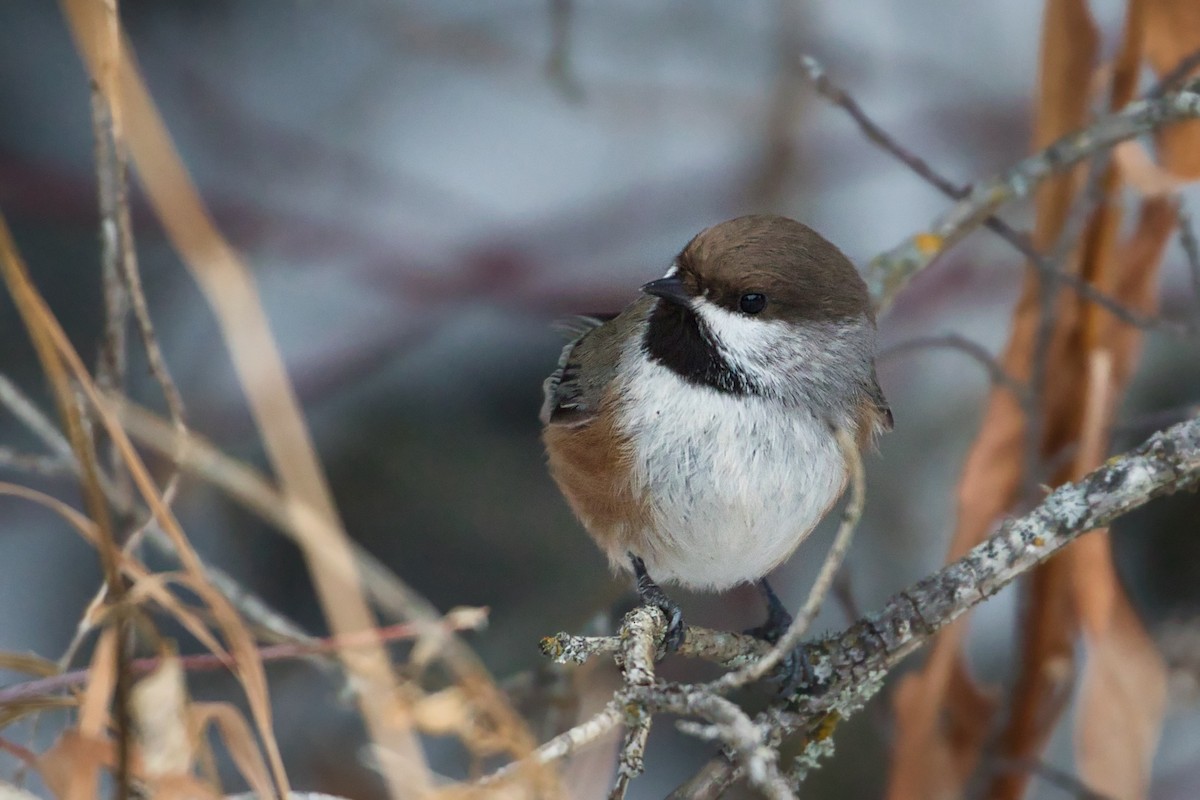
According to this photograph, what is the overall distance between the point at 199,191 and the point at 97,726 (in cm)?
257

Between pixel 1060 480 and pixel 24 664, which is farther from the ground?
pixel 1060 480

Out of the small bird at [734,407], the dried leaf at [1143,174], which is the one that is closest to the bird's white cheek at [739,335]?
the small bird at [734,407]

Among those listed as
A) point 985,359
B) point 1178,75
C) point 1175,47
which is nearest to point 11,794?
point 985,359

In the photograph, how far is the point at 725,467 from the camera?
2.13m

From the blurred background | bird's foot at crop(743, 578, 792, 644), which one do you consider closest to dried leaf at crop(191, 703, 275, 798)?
bird's foot at crop(743, 578, 792, 644)

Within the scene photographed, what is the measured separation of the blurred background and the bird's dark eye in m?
1.05

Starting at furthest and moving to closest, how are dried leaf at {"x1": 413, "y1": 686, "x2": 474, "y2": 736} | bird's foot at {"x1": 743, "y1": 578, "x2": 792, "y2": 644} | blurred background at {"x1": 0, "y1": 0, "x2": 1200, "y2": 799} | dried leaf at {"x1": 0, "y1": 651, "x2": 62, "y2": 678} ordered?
blurred background at {"x1": 0, "y1": 0, "x2": 1200, "y2": 799} → bird's foot at {"x1": 743, "y1": 578, "x2": 792, "y2": 644} → dried leaf at {"x1": 0, "y1": 651, "x2": 62, "y2": 678} → dried leaf at {"x1": 413, "y1": 686, "x2": 474, "y2": 736}

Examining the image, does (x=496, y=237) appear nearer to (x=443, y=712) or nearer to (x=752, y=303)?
(x=752, y=303)

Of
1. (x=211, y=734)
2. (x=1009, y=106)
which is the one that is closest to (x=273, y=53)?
(x=211, y=734)

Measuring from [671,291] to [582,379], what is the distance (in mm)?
362

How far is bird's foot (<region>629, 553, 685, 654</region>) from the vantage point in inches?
77.9

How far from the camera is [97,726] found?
3.77 ft

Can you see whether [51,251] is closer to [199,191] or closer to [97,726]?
[199,191]

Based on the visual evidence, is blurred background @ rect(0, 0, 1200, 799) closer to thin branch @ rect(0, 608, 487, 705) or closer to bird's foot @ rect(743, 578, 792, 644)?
bird's foot @ rect(743, 578, 792, 644)
